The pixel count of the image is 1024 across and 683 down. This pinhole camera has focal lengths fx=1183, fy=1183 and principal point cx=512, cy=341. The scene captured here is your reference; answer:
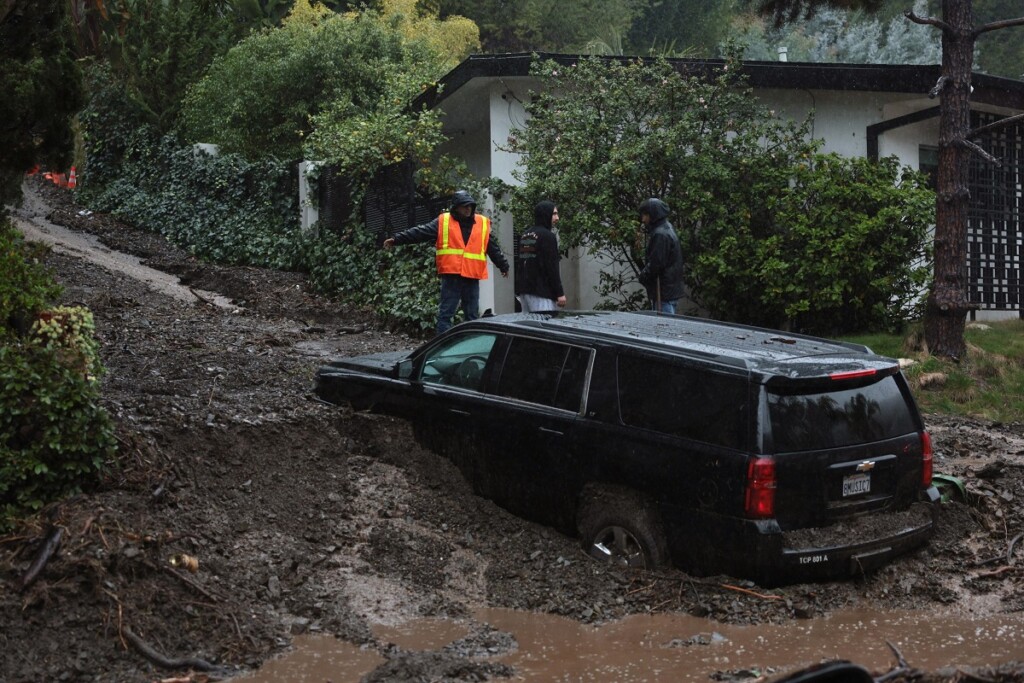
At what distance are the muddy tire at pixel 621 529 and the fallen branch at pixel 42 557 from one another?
115 inches

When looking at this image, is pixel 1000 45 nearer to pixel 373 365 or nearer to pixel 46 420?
pixel 373 365

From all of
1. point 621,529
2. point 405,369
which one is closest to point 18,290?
point 405,369

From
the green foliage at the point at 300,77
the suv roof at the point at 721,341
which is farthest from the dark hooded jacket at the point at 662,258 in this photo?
the green foliage at the point at 300,77

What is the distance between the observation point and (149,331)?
512 inches

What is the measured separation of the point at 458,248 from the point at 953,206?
563 cm

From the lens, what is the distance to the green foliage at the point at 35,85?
29.6ft

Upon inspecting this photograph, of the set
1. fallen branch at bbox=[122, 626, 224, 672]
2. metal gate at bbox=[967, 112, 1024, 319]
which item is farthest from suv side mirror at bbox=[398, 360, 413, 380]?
metal gate at bbox=[967, 112, 1024, 319]

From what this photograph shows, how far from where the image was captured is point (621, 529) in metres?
6.79

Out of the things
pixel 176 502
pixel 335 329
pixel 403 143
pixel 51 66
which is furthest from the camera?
pixel 403 143

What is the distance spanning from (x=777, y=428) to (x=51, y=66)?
6.41 m

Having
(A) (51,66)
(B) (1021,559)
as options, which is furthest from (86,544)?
(B) (1021,559)

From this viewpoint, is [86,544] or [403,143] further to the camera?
[403,143]

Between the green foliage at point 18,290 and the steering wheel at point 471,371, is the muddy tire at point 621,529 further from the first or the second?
the green foliage at point 18,290

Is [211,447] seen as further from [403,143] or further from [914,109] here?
[914,109]
